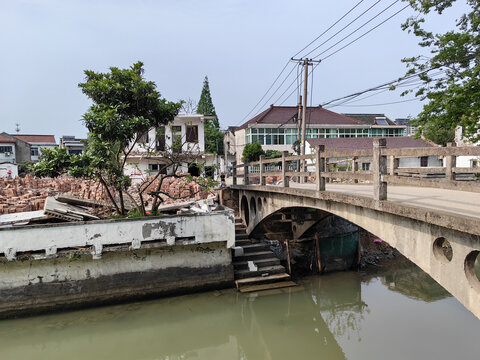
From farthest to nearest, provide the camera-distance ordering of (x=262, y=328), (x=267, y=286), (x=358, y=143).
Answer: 1. (x=358, y=143)
2. (x=267, y=286)
3. (x=262, y=328)

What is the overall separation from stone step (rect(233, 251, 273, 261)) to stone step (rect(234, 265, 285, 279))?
543 mm

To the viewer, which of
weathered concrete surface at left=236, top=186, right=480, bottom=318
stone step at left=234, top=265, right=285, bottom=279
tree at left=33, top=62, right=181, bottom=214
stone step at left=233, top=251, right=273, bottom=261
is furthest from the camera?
stone step at left=233, top=251, right=273, bottom=261

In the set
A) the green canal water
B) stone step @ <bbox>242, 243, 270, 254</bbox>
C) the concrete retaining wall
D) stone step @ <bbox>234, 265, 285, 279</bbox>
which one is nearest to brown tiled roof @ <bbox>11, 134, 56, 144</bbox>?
the concrete retaining wall

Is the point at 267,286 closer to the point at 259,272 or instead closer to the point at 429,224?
the point at 259,272

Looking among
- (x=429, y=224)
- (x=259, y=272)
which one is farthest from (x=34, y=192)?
(x=429, y=224)

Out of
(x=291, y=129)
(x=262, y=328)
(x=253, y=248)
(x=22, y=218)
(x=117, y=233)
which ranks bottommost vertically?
(x=262, y=328)

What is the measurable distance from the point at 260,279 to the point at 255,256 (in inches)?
45.3

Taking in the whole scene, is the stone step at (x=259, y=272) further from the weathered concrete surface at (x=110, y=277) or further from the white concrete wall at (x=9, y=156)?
the white concrete wall at (x=9, y=156)

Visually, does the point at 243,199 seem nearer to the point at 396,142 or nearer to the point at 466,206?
the point at 466,206

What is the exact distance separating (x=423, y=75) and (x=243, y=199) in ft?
26.7

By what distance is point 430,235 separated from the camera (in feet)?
12.9

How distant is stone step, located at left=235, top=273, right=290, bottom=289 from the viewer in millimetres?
9698

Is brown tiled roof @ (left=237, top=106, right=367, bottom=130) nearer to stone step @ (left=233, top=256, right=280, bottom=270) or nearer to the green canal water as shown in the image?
stone step @ (left=233, top=256, right=280, bottom=270)

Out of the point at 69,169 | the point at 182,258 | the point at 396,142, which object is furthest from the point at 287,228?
the point at 396,142
